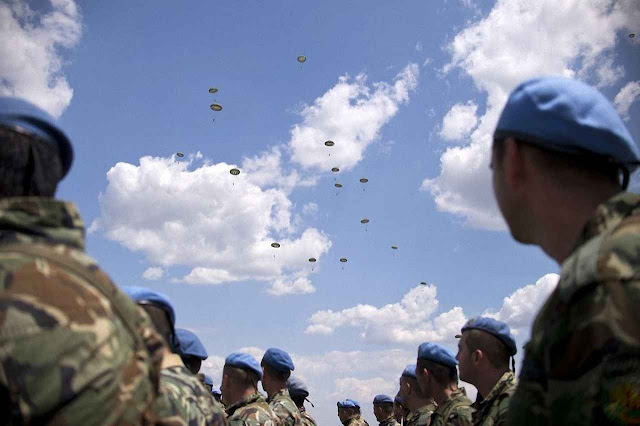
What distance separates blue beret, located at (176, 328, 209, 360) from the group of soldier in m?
4.98

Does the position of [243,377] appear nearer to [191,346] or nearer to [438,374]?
[191,346]

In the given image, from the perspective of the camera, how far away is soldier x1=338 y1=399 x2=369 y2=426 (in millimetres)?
19078

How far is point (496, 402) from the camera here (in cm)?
637

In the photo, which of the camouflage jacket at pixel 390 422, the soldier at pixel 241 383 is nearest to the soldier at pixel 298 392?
the camouflage jacket at pixel 390 422

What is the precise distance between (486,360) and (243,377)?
410 centimetres

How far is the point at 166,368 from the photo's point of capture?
12.6 ft

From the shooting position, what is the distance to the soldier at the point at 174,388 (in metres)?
3.28

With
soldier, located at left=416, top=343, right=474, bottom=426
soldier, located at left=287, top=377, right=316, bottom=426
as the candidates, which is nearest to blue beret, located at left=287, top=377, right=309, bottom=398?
soldier, located at left=287, top=377, right=316, bottom=426

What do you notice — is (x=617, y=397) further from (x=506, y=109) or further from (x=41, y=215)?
(x=41, y=215)

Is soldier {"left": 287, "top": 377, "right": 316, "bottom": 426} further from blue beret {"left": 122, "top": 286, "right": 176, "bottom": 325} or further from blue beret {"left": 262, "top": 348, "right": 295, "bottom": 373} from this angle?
blue beret {"left": 122, "top": 286, "right": 176, "bottom": 325}

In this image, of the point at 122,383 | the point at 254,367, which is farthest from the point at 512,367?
the point at 122,383

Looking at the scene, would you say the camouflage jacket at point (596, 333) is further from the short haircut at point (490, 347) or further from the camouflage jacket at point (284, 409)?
the camouflage jacket at point (284, 409)

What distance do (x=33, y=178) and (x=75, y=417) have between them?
3.02ft

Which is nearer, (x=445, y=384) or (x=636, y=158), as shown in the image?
(x=636, y=158)
